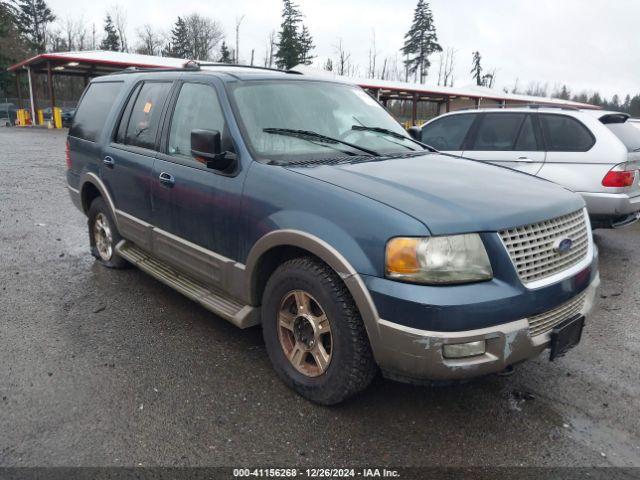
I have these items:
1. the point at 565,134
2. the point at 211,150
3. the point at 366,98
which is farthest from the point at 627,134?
the point at 211,150

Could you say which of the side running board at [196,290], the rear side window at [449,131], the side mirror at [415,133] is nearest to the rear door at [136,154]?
the side running board at [196,290]

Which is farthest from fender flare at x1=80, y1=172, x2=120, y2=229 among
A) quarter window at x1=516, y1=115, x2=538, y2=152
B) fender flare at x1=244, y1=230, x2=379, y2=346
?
quarter window at x1=516, y1=115, x2=538, y2=152

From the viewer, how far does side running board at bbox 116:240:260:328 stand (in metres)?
3.29

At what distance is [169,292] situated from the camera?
4.73 m

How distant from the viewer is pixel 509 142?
6.82 m

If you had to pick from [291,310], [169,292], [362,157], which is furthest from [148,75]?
[291,310]

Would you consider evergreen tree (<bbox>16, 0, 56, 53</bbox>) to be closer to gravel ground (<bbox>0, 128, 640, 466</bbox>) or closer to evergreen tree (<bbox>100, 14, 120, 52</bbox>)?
evergreen tree (<bbox>100, 14, 120, 52</bbox>)

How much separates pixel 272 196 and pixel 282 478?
1.51m

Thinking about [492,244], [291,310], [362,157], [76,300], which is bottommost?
[76,300]

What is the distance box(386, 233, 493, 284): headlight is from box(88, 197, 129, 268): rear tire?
10.9ft

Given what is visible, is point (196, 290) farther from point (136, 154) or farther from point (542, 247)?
point (542, 247)

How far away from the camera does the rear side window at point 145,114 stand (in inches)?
164

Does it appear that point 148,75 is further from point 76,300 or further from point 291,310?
point 291,310

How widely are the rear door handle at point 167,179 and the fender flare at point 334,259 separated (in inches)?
43.1
